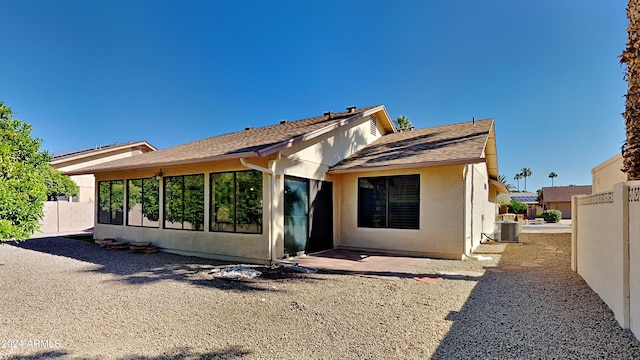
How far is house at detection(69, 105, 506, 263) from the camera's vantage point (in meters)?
8.88

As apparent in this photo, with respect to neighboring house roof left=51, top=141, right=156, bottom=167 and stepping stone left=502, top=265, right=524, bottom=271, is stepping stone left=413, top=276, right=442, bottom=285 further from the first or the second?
neighboring house roof left=51, top=141, right=156, bottom=167

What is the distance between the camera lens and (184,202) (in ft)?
33.8

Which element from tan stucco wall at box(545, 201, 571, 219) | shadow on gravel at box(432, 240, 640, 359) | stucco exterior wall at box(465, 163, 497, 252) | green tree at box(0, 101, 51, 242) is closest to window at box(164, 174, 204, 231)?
green tree at box(0, 101, 51, 242)

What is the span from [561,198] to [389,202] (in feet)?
156

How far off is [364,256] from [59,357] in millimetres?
7502

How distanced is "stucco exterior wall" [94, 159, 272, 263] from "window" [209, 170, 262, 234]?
6.8 inches

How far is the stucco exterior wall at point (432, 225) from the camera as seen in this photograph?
9.27 meters

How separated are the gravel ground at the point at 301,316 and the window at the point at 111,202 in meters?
4.60

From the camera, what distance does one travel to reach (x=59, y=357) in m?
3.31

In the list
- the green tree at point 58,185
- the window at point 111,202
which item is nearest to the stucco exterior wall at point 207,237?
the window at point 111,202

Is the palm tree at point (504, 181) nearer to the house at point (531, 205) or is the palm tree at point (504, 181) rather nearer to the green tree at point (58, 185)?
the house at point (531, 205)

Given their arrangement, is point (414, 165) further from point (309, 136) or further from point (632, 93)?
point (632, 93)

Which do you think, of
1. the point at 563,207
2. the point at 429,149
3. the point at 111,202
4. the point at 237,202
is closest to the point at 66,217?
the point at 111,202

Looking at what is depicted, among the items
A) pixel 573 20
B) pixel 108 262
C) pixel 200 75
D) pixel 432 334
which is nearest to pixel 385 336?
pixel 432 334
